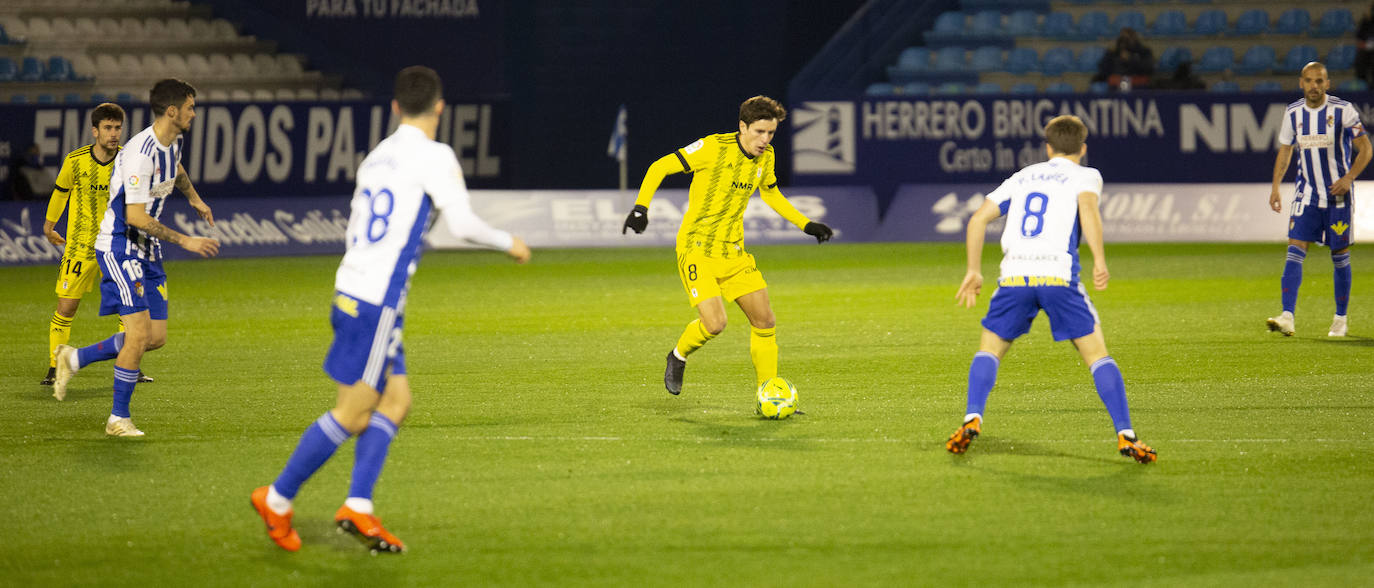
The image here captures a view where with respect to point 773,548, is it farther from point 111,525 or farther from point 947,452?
point 111,525

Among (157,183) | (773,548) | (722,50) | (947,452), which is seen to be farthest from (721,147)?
(722,50)

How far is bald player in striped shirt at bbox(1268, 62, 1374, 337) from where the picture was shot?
11531 millimetres

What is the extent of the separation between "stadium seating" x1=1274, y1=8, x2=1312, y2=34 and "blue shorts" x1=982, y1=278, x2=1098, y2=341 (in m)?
22.7

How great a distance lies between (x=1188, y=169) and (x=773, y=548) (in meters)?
21.3

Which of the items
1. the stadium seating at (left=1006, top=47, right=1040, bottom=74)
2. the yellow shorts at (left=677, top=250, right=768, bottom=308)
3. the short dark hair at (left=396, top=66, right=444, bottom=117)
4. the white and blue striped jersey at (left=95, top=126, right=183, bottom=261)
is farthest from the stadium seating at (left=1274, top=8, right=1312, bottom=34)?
the short dark hair at (left=396, top=66, right=444, bottom=117)

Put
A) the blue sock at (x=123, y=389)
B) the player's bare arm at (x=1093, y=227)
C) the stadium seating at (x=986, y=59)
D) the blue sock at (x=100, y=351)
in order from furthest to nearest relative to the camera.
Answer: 1. the stadium seating at (x=986, y=59)
2. the blue sock at (x=100, y=351)
3. the blue sock at (x=123, y=389)
4. the player's bare arm at (x=1093, y=227)

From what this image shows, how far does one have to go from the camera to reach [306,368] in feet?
34.3

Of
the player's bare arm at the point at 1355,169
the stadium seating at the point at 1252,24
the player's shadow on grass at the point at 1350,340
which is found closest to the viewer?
the player's shadow on grass at the point at 1350,340

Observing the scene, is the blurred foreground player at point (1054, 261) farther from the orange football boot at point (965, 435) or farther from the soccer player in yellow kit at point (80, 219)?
the soccer player in yellow kit at point (80, 219)

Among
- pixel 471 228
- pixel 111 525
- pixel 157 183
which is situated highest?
pixel 471 228

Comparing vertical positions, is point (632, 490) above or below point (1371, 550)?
below

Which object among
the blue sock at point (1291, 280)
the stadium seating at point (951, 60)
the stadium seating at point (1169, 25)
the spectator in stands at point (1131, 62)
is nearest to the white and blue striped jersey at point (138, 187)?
the blue sock at point (1291, 280)

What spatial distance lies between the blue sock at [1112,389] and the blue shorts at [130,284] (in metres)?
5.04

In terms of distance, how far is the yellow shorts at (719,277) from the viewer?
8.52 meters
